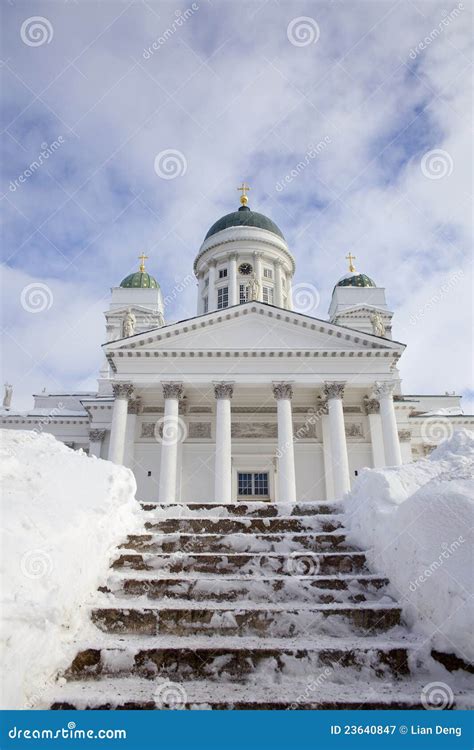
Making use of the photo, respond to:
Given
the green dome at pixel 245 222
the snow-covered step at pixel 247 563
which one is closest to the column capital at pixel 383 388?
the snow-covered step at pixel 247 563

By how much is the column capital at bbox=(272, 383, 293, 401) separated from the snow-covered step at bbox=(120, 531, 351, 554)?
14.4 metres

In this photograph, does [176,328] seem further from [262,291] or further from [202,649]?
[202,649]

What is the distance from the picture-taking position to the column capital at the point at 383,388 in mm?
21125

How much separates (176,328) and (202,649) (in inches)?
728

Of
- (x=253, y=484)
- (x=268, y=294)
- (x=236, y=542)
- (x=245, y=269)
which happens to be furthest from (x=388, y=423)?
(x=245, y=269)

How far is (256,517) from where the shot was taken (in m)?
7.47

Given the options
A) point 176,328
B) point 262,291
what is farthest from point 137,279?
point 176,328

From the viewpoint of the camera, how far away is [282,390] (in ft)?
68.5

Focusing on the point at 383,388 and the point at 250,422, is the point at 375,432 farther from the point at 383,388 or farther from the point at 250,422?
the point at 250,422

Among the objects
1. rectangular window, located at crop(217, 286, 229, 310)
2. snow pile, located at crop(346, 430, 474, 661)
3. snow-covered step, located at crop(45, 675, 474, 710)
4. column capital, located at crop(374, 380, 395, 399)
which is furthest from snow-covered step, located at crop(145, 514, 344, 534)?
rectangular window, located at crop(217, 286, 229, 310)

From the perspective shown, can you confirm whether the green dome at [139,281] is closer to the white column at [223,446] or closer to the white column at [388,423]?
the white column at [223,446]

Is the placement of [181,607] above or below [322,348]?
below

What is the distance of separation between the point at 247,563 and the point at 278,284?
3117cm

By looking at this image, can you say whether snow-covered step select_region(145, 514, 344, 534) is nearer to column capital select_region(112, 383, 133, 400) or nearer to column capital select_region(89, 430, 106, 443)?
column capital select_region(112, 383, 133, 400)
